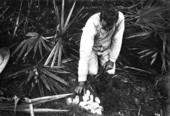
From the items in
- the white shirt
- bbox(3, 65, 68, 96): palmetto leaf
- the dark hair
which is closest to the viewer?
the dark hair

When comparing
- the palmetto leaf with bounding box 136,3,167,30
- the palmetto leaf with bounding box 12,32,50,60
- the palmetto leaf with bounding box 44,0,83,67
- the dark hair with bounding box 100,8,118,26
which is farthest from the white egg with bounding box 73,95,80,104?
the palmetto leaf with bounding box 136,3,167,30

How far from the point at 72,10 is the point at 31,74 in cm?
51

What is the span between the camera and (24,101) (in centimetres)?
204

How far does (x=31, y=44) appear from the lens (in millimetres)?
2184

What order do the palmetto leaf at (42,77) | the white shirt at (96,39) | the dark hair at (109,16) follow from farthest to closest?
the palmetto leaf at (42,77)
the white shirt at (96,39)
the dark hair at (109,16)

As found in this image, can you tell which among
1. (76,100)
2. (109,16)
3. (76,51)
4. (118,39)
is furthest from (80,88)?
(109,16)

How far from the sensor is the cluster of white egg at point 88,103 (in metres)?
2.04

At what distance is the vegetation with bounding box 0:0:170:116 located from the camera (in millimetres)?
2117

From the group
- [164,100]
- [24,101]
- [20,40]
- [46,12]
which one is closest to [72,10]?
[46,12]

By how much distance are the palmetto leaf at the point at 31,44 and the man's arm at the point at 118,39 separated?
1.42ft

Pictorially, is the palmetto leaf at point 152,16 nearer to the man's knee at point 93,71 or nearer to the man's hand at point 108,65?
the man's hand at point 108,65

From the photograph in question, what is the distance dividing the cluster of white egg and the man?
0.05 meters

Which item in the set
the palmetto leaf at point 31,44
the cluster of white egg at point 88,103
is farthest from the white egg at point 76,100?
the palmetto leaf at point 31,44

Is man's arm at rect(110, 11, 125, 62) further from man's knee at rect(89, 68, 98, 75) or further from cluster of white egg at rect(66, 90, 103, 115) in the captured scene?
cluster of white egg at rect(66, 90, 103, 115)
